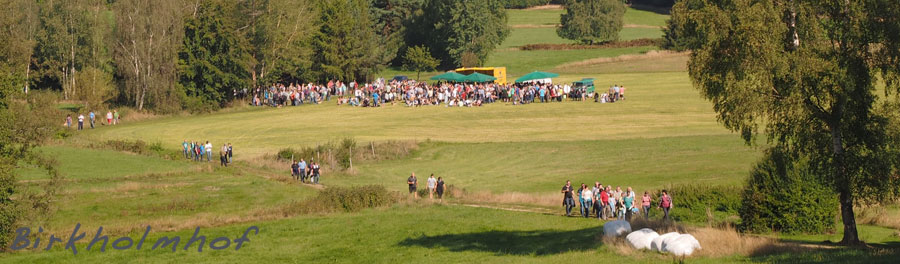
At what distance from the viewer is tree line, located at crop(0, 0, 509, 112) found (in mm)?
74312

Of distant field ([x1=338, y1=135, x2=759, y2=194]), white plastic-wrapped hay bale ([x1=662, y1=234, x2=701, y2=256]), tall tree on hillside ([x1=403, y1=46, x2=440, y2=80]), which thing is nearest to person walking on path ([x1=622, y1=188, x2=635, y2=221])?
white plastic-wrapped hay bale ([x1=662, y1=234, x2=701, y2=256])

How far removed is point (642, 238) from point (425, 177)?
2460 centimetres

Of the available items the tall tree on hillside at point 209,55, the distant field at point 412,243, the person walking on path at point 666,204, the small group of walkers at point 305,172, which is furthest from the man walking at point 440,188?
the tall tree on hillside at point 209,55

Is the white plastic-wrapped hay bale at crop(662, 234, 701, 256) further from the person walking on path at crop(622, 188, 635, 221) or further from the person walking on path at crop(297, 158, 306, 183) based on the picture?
the person walking on path at crop(297, 158, 306, 183)

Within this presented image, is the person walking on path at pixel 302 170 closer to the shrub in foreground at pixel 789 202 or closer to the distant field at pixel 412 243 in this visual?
the distant field at pixel 412 243

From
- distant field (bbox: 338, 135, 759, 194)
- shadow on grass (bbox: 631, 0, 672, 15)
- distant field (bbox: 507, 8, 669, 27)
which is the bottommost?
distant field (bbox: 338, 135, 759, 194)

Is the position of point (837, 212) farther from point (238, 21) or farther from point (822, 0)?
point (238, 21)

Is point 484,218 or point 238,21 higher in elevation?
point 238,21

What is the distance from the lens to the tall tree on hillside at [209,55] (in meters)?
77.5

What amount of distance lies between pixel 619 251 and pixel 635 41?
99763mm

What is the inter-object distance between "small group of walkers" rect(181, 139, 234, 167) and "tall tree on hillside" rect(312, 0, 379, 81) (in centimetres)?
3456

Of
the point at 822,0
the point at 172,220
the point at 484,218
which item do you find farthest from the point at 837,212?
the point at 172,220

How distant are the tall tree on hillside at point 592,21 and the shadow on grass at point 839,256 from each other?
4293 inches

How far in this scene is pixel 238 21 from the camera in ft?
268
